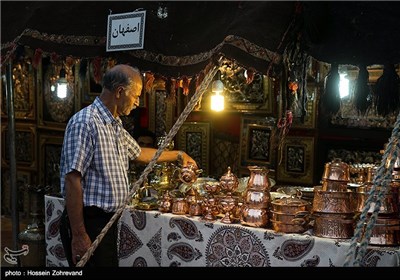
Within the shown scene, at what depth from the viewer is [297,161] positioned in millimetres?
6625

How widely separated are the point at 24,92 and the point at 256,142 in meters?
4.10

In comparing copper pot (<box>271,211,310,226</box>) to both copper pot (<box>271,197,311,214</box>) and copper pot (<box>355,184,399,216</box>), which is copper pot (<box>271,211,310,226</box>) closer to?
copper pot (<box>271,197,311,214</box>)

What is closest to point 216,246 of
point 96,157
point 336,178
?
point 336,178

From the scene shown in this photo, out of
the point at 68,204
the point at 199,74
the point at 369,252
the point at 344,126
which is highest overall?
the point at 199,74

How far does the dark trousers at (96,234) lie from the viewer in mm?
3465

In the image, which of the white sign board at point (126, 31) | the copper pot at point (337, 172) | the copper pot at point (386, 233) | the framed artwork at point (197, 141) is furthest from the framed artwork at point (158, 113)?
the copper pot at point (386, 233)

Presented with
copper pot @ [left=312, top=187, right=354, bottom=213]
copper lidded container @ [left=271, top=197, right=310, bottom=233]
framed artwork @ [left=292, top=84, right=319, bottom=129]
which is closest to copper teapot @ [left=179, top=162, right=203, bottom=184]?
copper lidded container @ [left=271, top=197, right=310, bottom=233]

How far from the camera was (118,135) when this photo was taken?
3619 mm

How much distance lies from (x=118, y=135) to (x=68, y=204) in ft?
1.96

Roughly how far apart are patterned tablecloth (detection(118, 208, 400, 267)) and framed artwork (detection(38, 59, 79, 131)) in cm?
410

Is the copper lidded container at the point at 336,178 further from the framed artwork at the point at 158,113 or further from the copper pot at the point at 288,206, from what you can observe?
the framed artwork at the point at 158,113

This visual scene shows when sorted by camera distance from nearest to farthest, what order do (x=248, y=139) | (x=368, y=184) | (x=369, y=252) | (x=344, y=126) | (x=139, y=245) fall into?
1. (x=369, y=252)
2. (x=368, y=184)
3. (x=139, y=245)
4. (x=344, y=126)
5. (x=248, y=139)

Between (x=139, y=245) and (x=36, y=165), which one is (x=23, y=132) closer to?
(x=36, y=165)

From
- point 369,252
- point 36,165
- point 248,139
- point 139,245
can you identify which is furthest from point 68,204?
point 36,165
